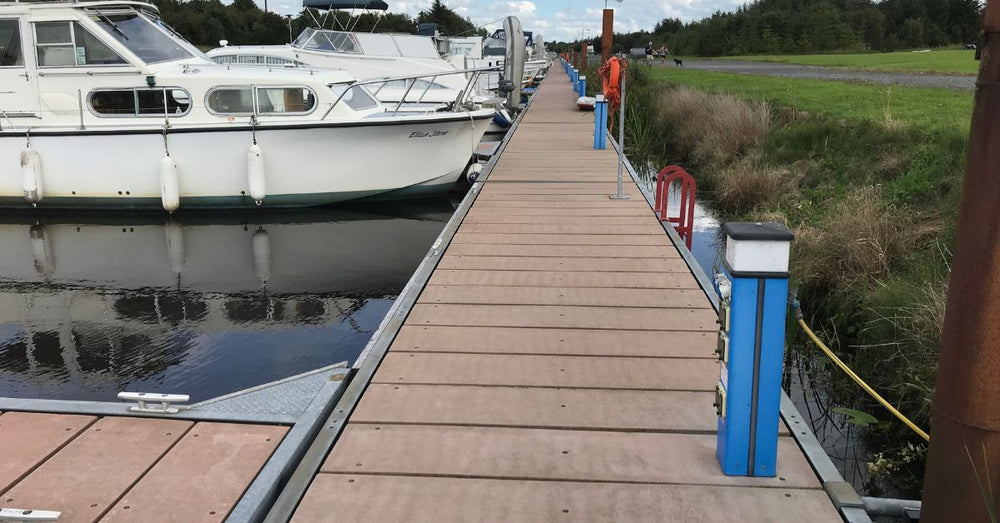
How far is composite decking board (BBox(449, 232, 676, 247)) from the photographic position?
6785 mm

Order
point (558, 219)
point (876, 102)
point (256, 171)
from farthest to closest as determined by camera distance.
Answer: point (876, 102), point (256, 171), point (558, 219)

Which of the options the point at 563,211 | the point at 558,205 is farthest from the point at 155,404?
the point at 558,205

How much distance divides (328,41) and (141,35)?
7150 mm

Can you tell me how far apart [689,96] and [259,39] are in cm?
3692

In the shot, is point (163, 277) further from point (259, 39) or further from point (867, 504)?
point (259, 39)

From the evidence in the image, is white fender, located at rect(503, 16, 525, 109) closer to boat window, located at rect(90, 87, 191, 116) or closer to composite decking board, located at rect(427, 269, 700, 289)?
boat window, located at rect(90, 87, 191, 116)

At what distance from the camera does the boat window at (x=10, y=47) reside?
11188mm

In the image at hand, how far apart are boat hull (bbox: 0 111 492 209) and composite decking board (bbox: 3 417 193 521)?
8.07 m

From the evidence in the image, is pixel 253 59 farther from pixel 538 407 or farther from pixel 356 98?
pixel 538 407

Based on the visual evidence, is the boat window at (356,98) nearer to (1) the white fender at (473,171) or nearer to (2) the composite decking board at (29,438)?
(1) the white fender at (473,171)

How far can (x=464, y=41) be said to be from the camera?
2750 cm

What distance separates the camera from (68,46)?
36.5 feet

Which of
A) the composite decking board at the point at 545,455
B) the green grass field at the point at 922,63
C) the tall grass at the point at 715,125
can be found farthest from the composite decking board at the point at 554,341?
the green grass field at the point at 922,63

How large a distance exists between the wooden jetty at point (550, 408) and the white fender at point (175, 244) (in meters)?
4.44
